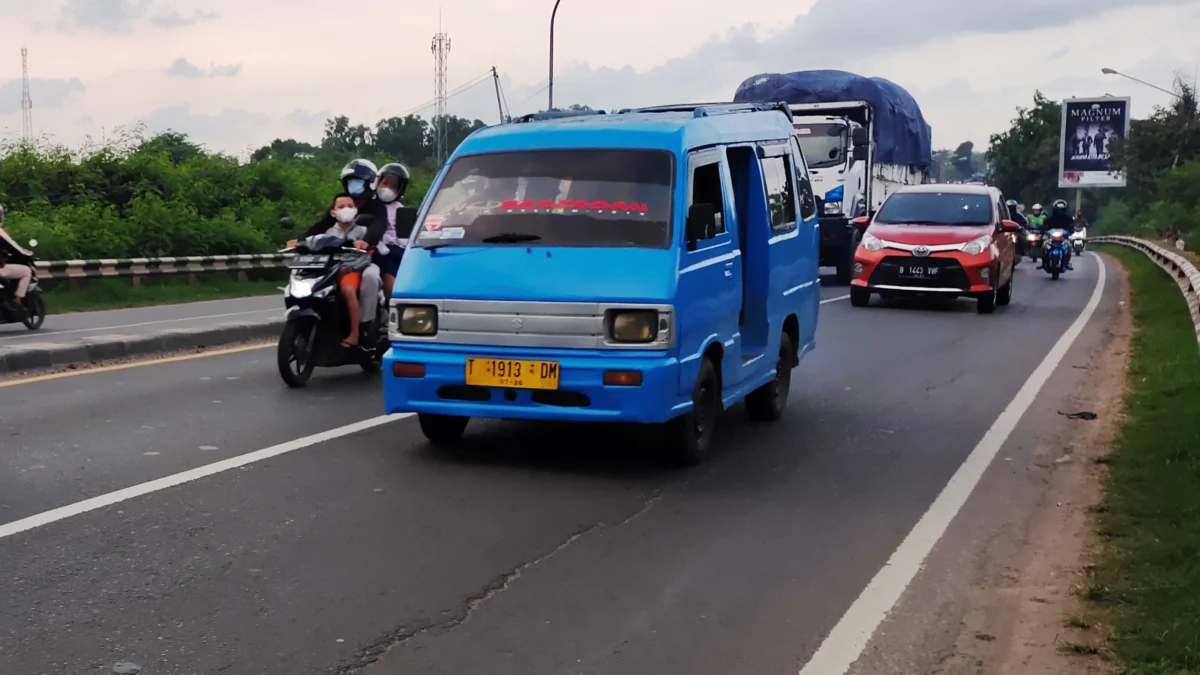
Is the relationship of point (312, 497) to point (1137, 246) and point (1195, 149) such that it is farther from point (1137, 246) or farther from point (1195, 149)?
point (1195, 149)

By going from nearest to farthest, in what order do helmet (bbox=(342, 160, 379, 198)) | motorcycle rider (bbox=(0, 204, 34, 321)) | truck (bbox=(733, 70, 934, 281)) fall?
helmet (bbox=(342, 160, 379, 198)) → motorcycle rider (bbox=(0, 204, 34, 321)) → truck (bbox=(733, 70, 934, 281))

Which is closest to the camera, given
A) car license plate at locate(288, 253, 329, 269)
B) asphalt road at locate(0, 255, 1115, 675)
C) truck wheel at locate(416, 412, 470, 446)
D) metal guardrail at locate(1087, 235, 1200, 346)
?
asphalt road at locate(0, 255, 1115, 675)

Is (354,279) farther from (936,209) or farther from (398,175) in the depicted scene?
(936,209)

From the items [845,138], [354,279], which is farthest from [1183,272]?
[354,279]

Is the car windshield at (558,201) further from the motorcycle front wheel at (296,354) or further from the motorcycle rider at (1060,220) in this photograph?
the motorcycle rider at (1060,220)

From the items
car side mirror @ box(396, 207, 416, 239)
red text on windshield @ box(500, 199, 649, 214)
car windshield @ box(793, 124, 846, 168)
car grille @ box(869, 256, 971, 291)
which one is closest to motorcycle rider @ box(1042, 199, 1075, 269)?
car windshield @ box(793, 124, 846, 168)

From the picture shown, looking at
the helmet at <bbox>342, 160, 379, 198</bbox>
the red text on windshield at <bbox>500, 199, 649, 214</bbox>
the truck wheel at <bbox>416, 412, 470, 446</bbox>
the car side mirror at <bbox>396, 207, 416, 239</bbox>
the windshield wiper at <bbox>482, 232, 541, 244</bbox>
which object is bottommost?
the truck wheel at <bbox>416, 412, 470, 446</bbox>

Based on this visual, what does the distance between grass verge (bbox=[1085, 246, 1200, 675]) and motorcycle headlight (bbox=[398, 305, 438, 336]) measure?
3667 millimetres

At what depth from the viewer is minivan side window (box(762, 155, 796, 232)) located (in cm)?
921

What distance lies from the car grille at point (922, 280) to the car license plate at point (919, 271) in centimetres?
4

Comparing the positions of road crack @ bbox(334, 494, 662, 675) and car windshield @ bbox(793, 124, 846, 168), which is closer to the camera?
road crack @ bbox(334, 494, 662, 675)

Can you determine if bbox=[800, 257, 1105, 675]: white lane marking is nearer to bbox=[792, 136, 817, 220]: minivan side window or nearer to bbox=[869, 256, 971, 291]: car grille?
bbox=[792, 136, 817, 220]: minivan side window

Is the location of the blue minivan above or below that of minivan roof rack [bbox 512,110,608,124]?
below

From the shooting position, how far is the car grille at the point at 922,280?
19.0 m
